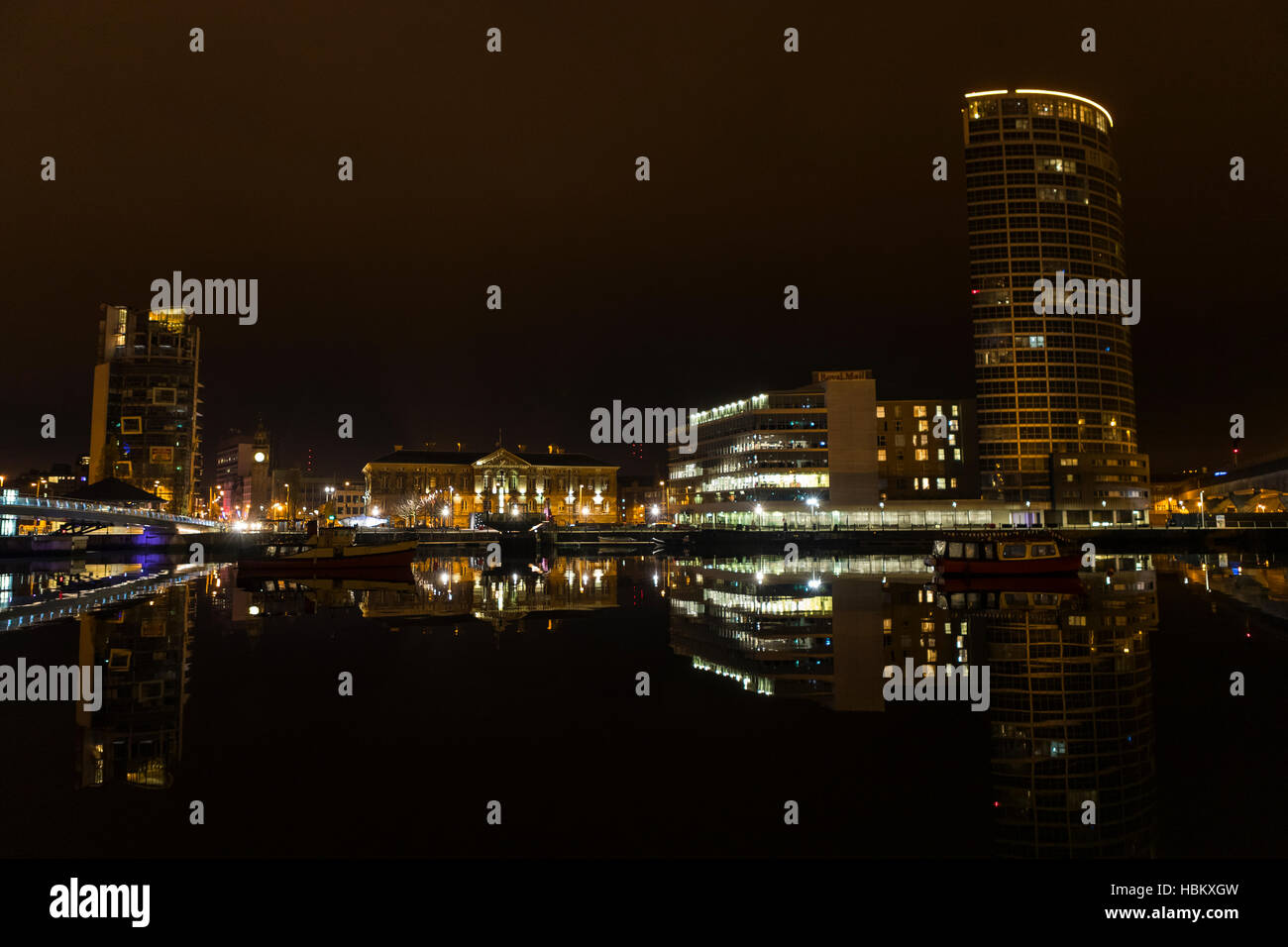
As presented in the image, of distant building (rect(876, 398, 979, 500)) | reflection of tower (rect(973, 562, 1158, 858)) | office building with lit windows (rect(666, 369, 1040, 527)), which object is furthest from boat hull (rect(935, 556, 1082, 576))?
distant building (rect(876, 398, 979, 500))

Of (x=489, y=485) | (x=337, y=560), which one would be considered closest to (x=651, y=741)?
(x=337, y=560)

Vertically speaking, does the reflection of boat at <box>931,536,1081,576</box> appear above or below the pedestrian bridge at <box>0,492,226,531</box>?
below

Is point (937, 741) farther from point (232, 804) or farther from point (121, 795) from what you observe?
point (121, 795)

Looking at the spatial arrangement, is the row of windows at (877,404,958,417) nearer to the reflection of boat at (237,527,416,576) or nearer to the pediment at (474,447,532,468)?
the pediment at (474,447,532,468)

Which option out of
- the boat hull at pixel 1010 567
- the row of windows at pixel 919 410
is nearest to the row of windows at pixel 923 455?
the row of windows at pixel 919 410

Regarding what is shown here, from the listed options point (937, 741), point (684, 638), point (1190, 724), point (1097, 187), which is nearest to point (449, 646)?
point (684, 638)

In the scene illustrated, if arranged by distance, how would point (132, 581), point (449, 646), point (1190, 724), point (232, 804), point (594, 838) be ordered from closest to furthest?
1. point (594, 838)
2. point (232, 804)
3. point (1190, 724)
4. point (449, 646)
5. point (132, 581)
